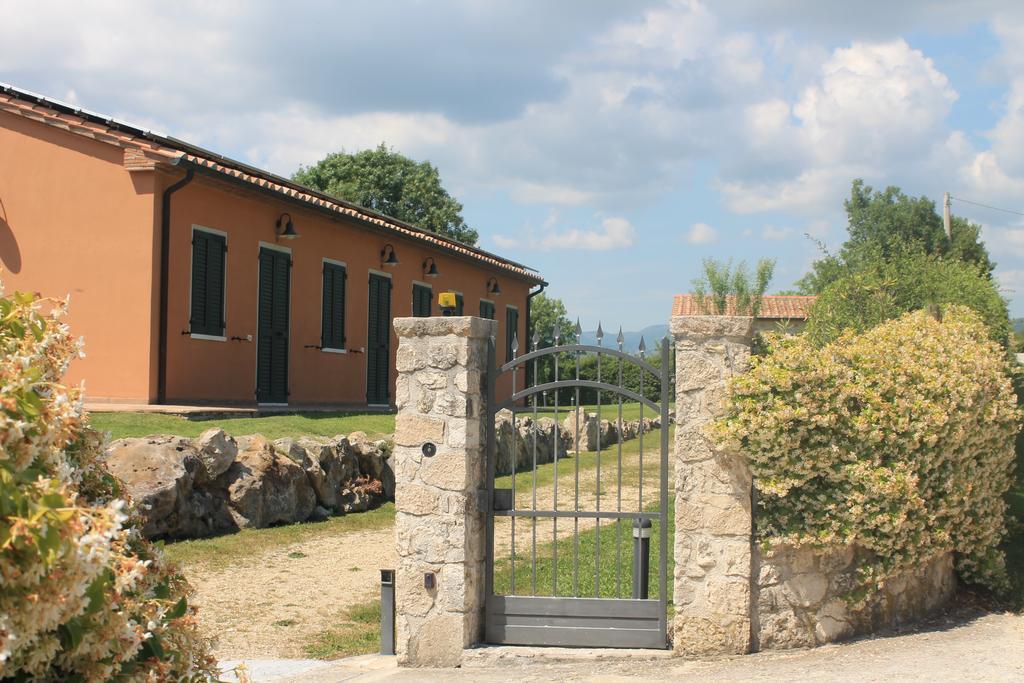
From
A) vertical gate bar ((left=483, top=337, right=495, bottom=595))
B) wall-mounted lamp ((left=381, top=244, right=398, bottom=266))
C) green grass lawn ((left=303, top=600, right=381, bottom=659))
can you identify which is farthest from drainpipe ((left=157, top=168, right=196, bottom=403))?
vertical gate bar ((left=483, top=337, right=495, bottom=595))

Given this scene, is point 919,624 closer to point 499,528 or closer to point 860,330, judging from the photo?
point 860,330

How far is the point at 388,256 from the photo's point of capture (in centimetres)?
1852

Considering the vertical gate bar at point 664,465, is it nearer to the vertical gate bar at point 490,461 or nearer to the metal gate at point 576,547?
the metal gate at point 576,547

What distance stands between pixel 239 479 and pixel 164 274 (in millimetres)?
4543

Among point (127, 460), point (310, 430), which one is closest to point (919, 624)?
point (127, 460)

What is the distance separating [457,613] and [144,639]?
400cm

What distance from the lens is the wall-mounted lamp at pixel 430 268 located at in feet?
65.4

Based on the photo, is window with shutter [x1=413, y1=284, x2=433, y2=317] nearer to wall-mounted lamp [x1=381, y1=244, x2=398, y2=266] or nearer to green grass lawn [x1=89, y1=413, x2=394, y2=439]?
wall-mounted lamp [x1=381, y1=244, x2=398, y2=266]

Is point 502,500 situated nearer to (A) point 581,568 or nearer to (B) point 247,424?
(A) point 581,568

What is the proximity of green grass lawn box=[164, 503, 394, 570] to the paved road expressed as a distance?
217cm

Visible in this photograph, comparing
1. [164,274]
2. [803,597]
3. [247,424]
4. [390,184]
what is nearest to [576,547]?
[803,597]

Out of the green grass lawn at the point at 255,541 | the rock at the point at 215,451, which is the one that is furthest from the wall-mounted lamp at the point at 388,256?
the rock at the point at 215,451

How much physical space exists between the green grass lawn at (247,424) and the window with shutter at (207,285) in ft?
5.54

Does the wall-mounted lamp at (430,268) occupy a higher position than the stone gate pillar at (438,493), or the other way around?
the wall-mounted lamp at (430,268)
